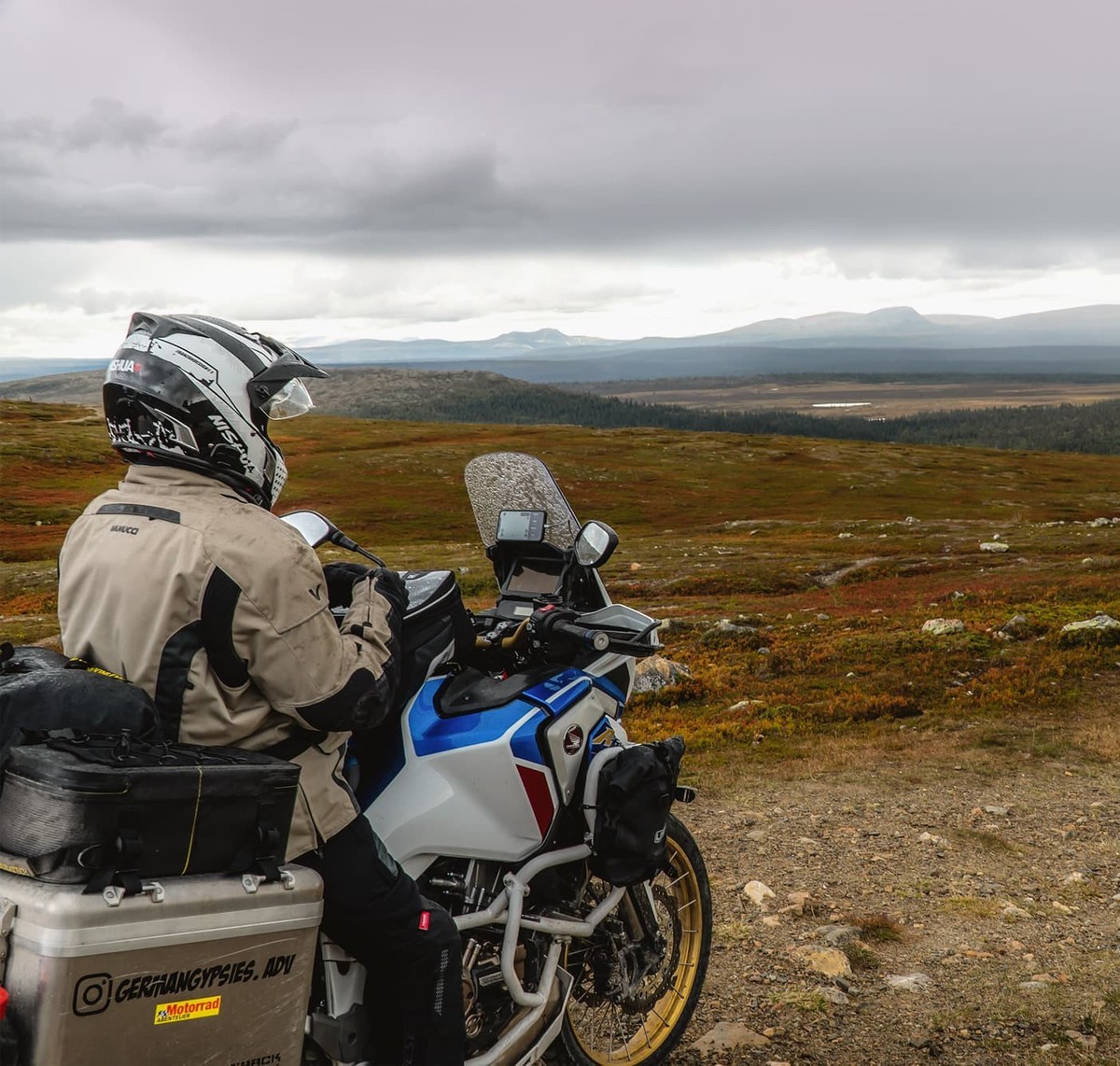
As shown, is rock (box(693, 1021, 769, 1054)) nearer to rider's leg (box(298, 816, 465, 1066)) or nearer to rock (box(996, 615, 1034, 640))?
rider's leg (box(298, 816, 465, 1066))

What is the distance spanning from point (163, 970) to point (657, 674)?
14209 millimetres

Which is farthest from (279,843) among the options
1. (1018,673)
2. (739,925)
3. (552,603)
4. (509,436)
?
(509,436)

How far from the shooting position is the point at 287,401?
164 inches

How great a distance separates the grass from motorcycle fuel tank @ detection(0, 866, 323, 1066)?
8.95 metres

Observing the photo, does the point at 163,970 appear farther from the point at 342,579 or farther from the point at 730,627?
the point at 730,627

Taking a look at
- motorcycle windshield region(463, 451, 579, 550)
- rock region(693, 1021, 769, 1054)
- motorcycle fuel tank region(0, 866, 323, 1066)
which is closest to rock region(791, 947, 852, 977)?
rock region(693, 1021, 769, 1054)

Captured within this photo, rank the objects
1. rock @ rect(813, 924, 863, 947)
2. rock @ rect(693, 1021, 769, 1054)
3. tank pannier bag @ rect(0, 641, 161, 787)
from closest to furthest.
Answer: tank pannier bag @ rect(0, 641, 161, 787), rock @ rect(693, 1021, 769, 1054), rock @ rect(813, 924, 863, 947)

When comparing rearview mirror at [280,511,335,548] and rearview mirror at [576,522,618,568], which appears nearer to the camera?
rearview mirror at [280,511,335,548]

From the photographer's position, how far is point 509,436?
129m

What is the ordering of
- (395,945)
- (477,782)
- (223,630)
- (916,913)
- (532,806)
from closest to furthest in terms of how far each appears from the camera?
1. (223,630)
2. (395,945)
3. (477,782)
4. (532,806)
5. (916,913)

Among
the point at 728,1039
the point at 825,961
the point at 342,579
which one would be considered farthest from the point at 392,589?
the point at 825,961

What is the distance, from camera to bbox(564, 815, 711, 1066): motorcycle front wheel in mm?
5344

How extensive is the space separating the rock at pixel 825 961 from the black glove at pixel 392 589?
410cm

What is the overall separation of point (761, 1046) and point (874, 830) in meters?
3.79
